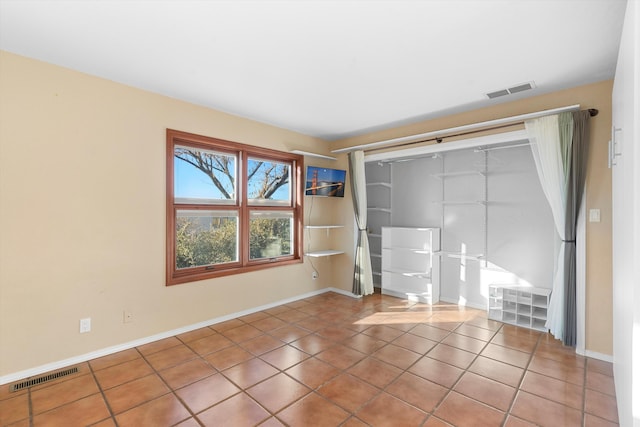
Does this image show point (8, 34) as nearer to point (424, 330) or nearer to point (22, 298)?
point (22, 298)

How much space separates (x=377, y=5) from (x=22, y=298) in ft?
11.6

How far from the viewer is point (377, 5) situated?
6.03ft

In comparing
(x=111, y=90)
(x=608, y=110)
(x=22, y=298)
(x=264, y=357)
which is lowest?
(x=264, y=357)

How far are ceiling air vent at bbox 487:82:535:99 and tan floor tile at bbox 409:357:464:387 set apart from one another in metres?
2.81

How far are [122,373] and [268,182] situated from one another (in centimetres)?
283

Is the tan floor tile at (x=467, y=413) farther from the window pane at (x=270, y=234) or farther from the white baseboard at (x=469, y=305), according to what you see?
the window pane at (x=270, y=234)

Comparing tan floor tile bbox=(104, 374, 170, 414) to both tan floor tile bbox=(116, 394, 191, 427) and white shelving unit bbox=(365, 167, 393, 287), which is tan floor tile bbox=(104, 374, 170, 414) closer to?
tan floor tile bbox=(116, 394, 191, 427)

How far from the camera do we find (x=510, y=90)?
3080 millimetres

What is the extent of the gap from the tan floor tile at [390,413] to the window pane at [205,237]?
2536mm

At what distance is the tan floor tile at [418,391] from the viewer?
2150mm

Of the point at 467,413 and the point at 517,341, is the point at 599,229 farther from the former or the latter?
the point at 467,413

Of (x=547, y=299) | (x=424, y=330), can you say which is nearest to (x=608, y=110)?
(x=547, y=299)

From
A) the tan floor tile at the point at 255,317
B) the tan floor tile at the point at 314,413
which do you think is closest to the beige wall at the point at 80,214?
the tan floor tile at the point at 255,317

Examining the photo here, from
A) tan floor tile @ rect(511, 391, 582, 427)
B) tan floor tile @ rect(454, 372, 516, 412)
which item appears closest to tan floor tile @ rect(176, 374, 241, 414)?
tan floor tile @ rect(454, 372, 516, 412)
